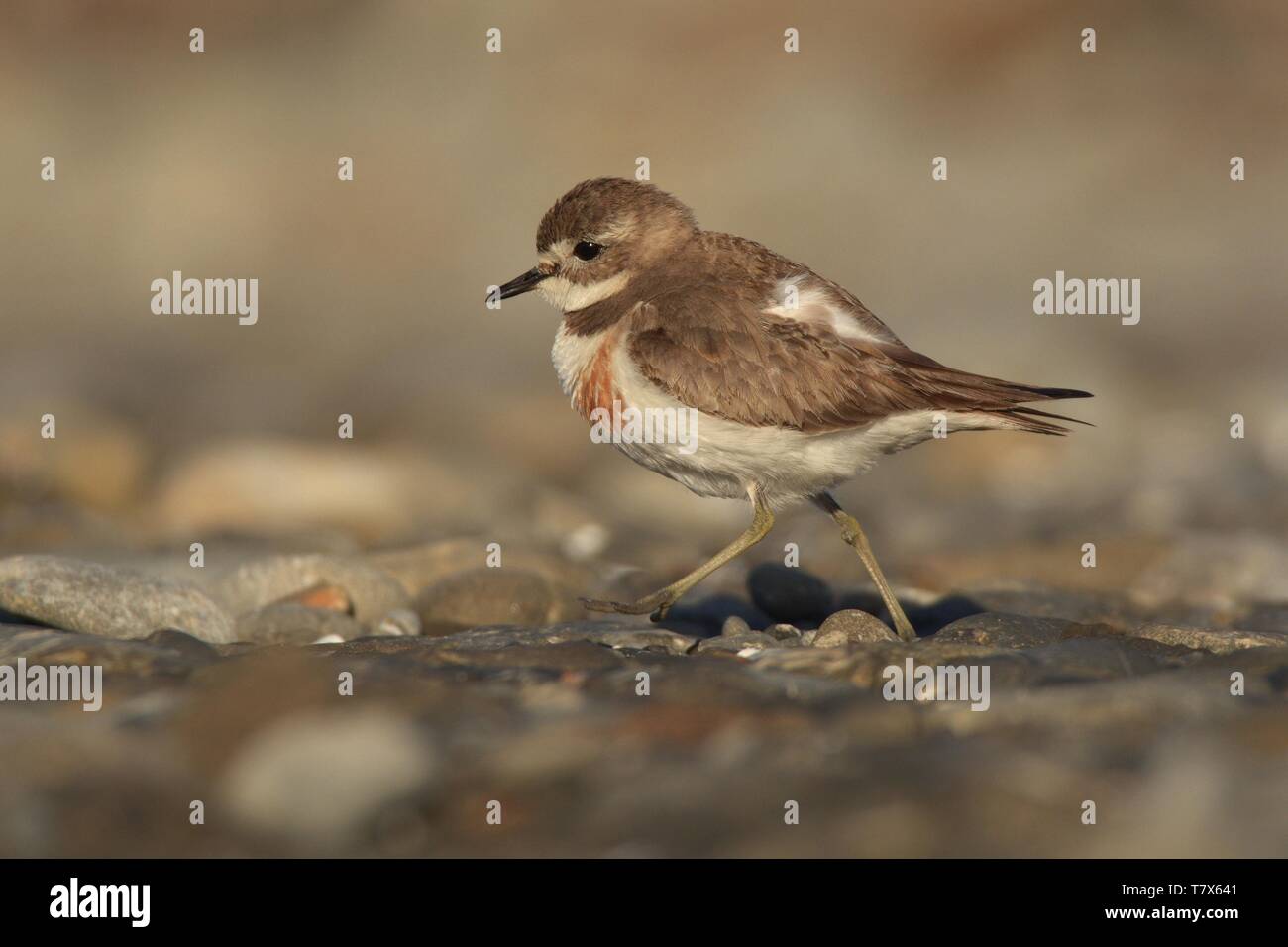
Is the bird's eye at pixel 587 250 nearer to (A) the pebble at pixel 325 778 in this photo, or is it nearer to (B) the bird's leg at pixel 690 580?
(B) the bird's leg at pixel 690 580

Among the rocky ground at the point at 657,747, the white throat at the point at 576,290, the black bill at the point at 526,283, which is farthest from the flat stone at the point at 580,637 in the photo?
the black bill at the point at 526,283

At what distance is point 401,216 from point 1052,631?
1765 cm

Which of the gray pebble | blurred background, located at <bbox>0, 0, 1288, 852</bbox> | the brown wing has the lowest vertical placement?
the gray pebble

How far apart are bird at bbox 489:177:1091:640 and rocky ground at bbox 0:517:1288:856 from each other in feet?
2.95

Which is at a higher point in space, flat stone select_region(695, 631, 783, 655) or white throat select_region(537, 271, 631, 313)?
white throat select_region(537, 271, 631, 313)

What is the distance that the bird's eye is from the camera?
8.18m

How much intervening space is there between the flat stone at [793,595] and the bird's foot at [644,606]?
86 cm

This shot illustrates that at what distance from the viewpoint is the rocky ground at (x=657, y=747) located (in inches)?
174

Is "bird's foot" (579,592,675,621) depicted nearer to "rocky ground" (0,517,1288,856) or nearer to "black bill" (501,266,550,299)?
"rocky ground" (0,517,1288,856)

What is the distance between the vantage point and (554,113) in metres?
22.7

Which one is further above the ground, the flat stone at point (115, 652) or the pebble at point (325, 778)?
the flat stone at point (115, 652)

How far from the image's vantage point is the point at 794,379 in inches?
289

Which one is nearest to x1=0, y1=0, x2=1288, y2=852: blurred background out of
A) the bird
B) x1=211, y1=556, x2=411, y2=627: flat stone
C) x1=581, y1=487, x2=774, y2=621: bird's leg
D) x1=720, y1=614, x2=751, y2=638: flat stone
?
x1=211, y1=556, x2=411, y2=627: flat stone
